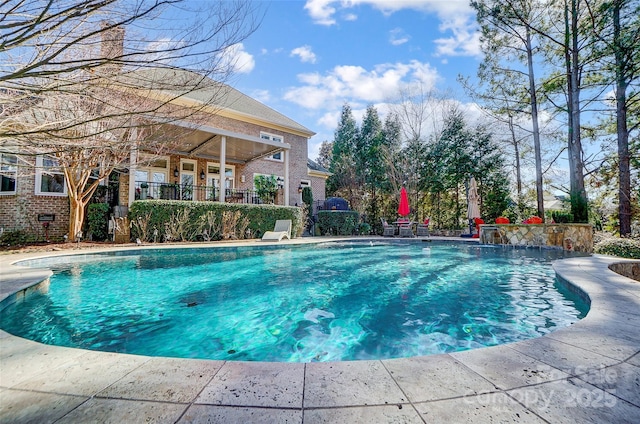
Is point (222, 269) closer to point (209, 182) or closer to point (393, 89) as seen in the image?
point (209, 182)

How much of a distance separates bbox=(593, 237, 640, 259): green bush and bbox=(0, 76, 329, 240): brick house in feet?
30.1

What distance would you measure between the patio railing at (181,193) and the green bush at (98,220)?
67.7 inches

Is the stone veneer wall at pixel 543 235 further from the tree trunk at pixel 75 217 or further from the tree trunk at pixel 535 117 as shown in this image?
the tree trunk at pixel 75 217

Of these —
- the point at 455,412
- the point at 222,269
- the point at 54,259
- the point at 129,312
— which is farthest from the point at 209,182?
the point at 455,412

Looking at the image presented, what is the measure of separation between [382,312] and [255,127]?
588 inches

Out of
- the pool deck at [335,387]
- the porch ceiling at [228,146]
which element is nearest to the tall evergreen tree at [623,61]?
the pool deck at [335,387]

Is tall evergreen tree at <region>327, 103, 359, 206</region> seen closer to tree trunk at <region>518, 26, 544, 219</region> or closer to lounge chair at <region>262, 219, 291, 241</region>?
lounge chair at <region>262, 219, 291, 241</region>

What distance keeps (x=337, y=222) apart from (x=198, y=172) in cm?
785

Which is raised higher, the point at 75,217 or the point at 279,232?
the point at 75,217

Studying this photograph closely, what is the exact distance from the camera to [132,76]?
2.97 metres

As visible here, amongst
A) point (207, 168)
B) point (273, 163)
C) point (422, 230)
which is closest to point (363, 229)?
point (422, 230)

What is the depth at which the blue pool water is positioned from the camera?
2744mm

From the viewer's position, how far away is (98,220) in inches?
395

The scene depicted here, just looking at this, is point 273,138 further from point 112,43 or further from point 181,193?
point 112,43
